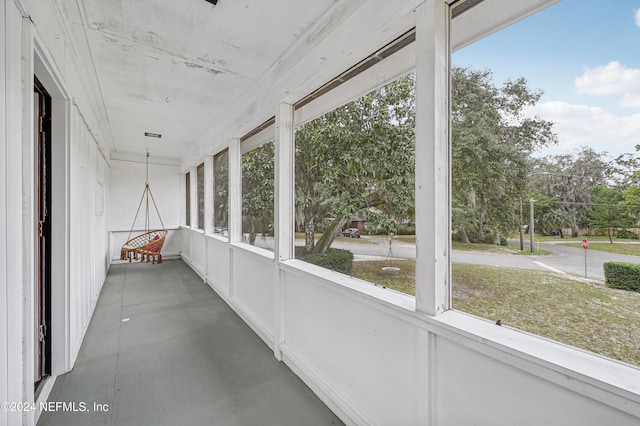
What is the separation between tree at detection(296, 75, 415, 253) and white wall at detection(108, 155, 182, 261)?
5.54 meters

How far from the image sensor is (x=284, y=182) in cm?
238

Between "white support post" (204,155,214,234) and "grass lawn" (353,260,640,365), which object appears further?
"white support post" (204,155,214,234)

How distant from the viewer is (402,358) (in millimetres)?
1346

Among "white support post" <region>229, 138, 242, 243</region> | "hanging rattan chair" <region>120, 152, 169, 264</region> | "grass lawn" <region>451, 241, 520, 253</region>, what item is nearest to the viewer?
"grass lawn" <region>451, 241, 520, 253</region>

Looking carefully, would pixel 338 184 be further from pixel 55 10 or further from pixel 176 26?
pixel 55 10

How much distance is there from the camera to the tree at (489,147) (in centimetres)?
112

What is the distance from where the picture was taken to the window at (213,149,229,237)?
13.3 ft

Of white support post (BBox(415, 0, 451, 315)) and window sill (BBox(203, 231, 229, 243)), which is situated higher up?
white support post (BBox(415, 0, 451, 315))

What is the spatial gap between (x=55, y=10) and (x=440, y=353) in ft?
9.42

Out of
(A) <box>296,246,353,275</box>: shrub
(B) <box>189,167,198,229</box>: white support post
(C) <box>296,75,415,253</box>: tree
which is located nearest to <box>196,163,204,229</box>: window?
(B) <box>189,167,198,229</box>: white support post

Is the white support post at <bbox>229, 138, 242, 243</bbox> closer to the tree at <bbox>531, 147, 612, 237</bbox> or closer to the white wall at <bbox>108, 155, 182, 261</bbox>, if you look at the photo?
the tree at <bbox>531, 147, 612, 237</bbox>

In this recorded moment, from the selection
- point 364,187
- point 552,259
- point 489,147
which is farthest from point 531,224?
point 364,187

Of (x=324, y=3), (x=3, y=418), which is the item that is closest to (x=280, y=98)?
(x=324, y=3)

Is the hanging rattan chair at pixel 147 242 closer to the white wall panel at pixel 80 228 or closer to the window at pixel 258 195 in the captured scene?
the white wall panel at pixel 80 228
